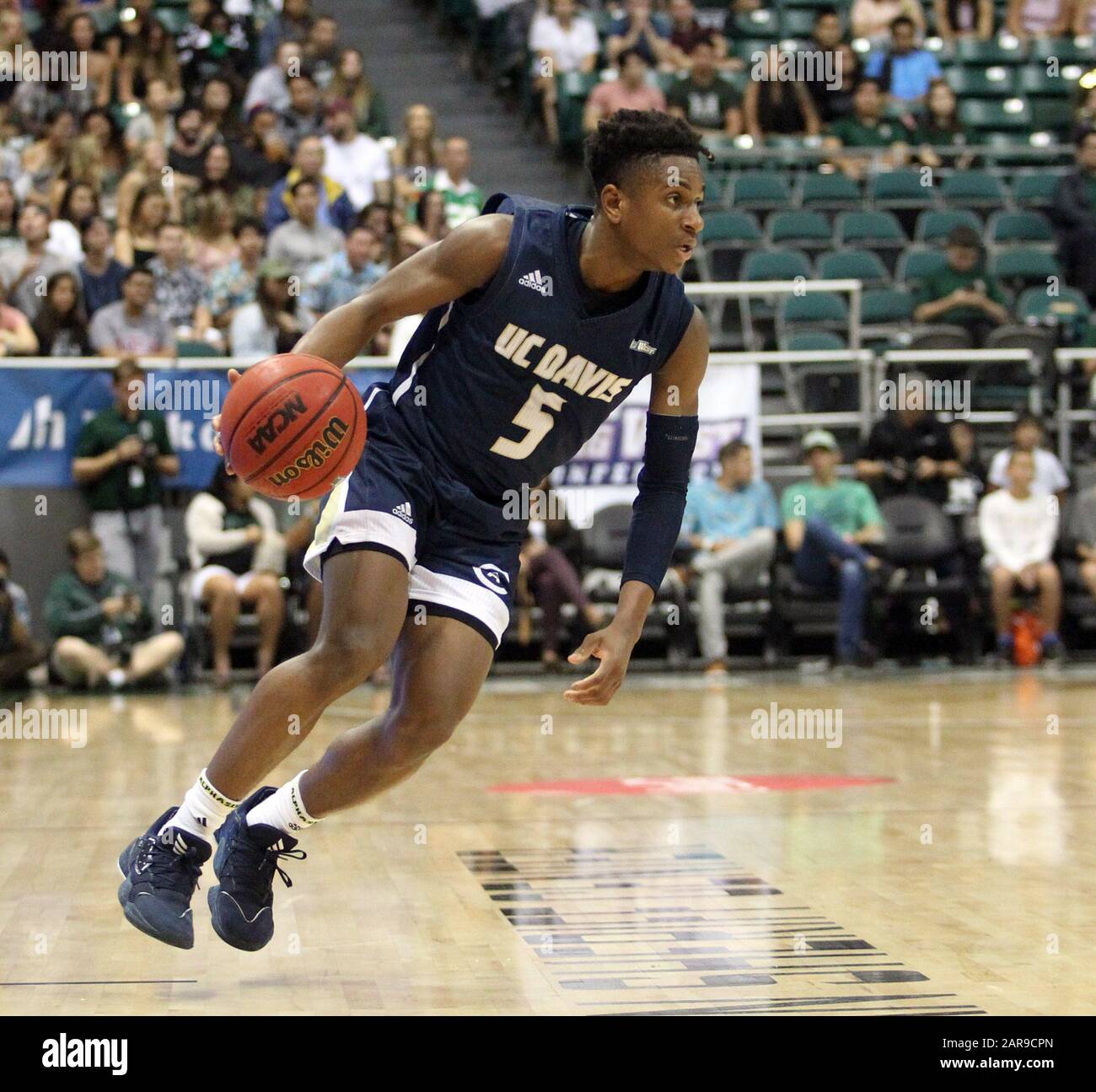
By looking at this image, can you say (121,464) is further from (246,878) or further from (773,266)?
(246,878)

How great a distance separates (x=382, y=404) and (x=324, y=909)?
1.45 meters

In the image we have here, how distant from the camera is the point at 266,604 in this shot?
11.1 meters

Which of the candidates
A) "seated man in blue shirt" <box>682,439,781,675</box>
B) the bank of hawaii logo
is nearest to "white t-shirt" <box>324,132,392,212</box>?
"seated man in blue shirt" <box>682,439,781,675</box>

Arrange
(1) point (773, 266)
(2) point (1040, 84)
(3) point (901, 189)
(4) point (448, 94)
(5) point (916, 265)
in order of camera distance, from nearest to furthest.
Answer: (1) point (773, 266) → (5) point (916, 265) → (3) point (901, 189) → (2) point (1040, 84) → (4) point (448, 94)

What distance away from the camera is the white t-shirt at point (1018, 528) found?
12406 mm

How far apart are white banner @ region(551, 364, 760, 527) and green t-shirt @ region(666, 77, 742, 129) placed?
3478mm

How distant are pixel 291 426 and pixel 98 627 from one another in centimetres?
738

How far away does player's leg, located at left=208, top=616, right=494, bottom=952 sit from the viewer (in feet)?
14.0


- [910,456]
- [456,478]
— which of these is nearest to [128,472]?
[910,456]

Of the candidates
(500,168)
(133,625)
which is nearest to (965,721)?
(133,625)

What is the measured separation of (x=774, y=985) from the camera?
13.4ft

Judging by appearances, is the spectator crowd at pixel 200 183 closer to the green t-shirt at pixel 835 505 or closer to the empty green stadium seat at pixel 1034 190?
the green t-shirt at pixel 835 505

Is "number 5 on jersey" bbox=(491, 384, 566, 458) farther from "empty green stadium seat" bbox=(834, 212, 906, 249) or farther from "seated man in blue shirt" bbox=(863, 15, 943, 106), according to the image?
"seated man in blue shirt" bbox=(863, 15, 943, 106)

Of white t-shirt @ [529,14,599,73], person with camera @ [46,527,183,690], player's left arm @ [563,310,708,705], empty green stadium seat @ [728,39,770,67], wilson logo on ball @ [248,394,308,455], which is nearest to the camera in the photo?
wilson logo on ball @ [248,394,308,455]
